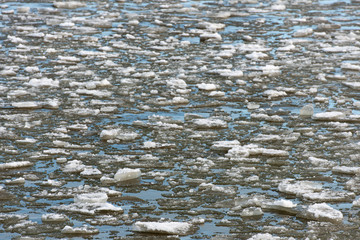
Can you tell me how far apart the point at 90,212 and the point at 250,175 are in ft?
4.66

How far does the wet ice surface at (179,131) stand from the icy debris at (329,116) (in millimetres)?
12

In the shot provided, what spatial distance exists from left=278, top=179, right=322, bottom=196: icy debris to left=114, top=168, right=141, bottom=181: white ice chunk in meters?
1.14

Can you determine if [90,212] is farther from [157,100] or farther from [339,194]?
[157,100]

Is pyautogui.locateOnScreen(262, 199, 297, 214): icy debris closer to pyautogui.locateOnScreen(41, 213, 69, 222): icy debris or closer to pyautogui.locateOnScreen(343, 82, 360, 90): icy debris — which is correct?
pyautogui.locateOnScreen(41, 213, 69, 222): icy debris

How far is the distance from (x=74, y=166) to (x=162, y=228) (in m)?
1.42

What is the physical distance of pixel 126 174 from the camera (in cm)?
488

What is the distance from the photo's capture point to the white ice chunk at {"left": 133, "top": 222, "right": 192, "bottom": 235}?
3951mm

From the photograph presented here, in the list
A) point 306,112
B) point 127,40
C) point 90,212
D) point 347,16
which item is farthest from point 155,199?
point 347,16

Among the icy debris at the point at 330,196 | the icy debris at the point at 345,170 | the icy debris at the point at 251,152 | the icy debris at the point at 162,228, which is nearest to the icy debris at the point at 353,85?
the icy debris at the point at 251,152

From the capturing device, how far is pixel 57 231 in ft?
13.0

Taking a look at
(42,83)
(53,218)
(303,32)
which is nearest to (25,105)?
(42,83)

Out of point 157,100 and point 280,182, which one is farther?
point 157,100

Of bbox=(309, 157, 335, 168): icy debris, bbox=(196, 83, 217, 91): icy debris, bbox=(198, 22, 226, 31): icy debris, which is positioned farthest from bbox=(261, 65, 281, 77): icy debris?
bbox=(309, 157, 335, 168): icy debris

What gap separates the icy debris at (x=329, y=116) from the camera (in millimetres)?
6469
